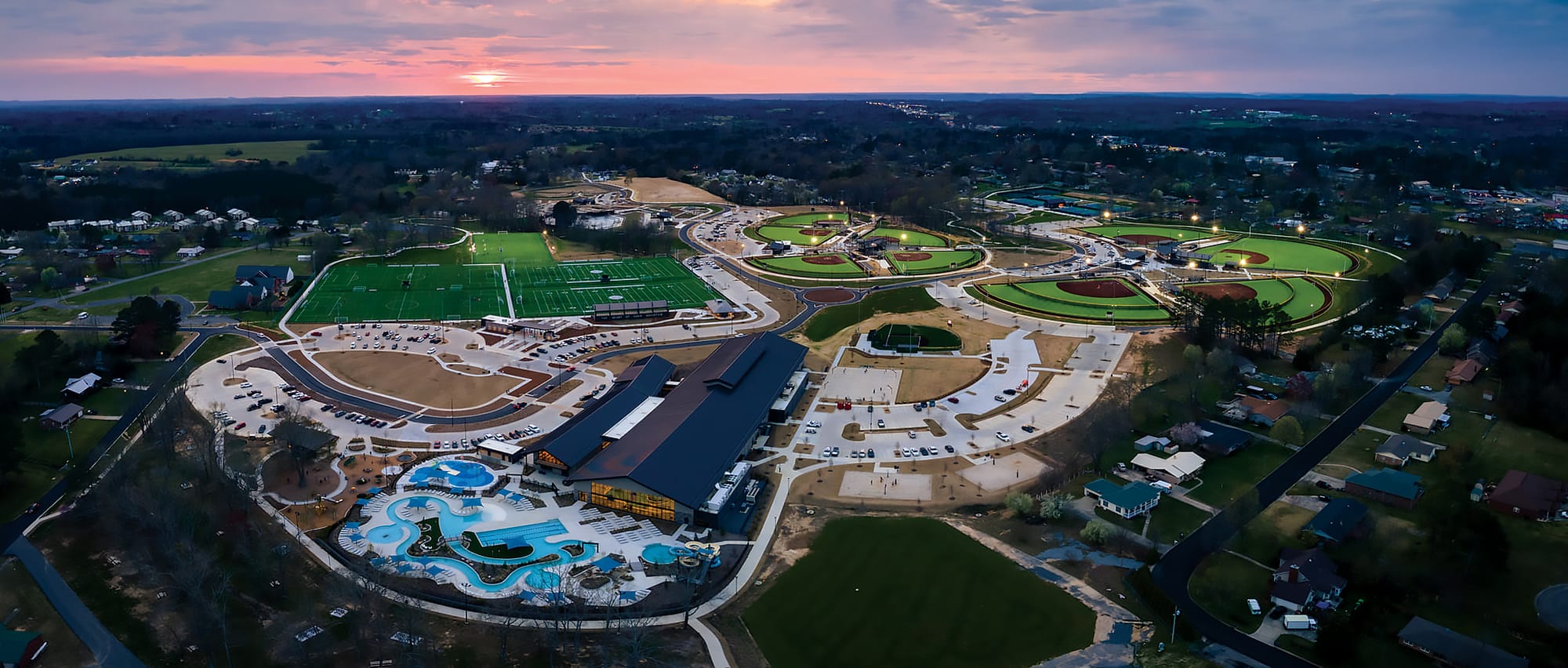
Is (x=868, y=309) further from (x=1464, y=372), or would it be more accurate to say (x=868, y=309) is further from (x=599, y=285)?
(x=1464, y=372)

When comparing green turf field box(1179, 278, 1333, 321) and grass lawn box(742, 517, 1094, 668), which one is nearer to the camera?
grass lawn box(742, 517, 1094, 668)

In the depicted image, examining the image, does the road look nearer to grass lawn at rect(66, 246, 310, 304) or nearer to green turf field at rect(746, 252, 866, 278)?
green turf field at rect(746, 252, 866, 278)

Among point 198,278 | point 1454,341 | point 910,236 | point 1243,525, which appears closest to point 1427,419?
point 1454,341

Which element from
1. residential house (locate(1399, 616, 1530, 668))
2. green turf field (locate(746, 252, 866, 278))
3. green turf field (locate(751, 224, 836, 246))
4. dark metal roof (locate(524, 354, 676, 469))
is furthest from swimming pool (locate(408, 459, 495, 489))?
green turf field (locate(751, 224, 836, 246))

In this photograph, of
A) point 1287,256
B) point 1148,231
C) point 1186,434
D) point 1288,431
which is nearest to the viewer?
point 1288,431

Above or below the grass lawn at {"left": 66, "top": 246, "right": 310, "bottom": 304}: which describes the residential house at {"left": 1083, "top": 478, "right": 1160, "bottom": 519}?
below
